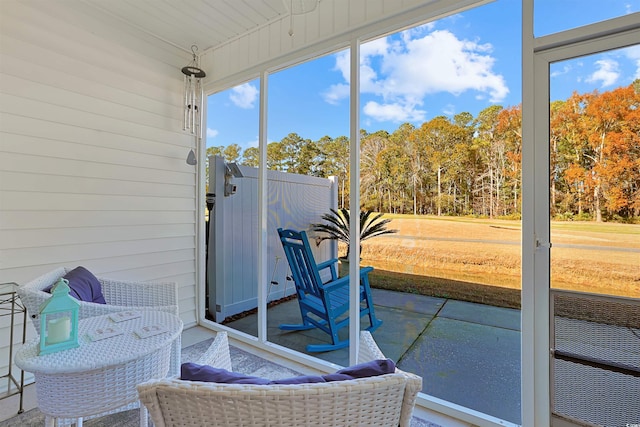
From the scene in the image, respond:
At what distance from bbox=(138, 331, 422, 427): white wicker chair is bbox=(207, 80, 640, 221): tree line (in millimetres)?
1448

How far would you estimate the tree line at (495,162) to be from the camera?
1.54 metres

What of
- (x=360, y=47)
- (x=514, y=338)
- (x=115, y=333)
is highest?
(x=360, y=47)

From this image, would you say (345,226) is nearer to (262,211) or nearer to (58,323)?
(262,211)

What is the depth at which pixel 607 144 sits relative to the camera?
5.12 ft

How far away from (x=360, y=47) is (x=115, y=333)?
2407 mm

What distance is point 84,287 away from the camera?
194 centimetres

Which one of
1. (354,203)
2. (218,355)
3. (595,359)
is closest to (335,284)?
(354,203)

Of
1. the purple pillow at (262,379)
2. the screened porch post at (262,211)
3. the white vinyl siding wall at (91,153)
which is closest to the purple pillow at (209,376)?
the purple pillow at (262,379)

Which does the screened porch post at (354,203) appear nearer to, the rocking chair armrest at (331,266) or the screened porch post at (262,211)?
the rocking chair armrest at (331,266)

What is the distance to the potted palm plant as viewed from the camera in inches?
90.0

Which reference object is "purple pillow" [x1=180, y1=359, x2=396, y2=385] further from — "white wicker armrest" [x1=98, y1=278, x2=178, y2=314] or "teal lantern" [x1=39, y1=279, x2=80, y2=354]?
"white wicker armrest" [x1=98, y1=278, x2=178, y2=314]

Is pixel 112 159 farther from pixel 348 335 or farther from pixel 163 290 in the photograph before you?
pixel 348 335

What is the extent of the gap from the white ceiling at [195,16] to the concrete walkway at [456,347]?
8.31 ft

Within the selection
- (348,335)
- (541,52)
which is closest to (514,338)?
(348,335)
